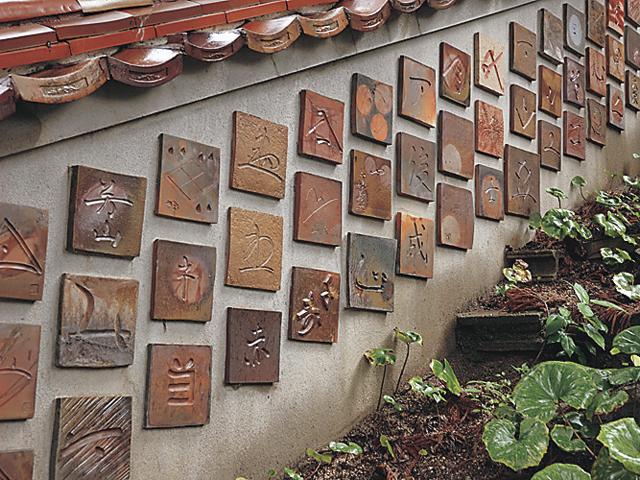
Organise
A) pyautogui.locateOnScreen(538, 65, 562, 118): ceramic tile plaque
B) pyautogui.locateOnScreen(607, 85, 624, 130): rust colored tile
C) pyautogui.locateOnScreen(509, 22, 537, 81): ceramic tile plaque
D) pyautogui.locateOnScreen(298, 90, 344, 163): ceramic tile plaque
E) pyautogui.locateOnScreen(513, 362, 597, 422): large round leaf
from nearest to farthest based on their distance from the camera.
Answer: pyautogui.locateOnScreen(513, 362, 597, 422): large round leaf, pyautogui.locateOnScreen(298, 90, 344, 163): ceramic tile plaque, pyautogui.locateOnScreen(509, 22, 537, 81): ceramic tile plaque, pyautogui.locateOnScreen(538, 65, 562, 118): ceramic tile plaque, pyautogui.locateOnScreen(607, 85, 624, 130): rust colored tile

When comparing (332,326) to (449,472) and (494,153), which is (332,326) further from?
(494,153)

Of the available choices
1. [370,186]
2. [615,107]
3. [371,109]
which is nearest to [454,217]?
[370,186]

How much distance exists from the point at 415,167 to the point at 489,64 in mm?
825

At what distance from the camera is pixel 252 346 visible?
236cm

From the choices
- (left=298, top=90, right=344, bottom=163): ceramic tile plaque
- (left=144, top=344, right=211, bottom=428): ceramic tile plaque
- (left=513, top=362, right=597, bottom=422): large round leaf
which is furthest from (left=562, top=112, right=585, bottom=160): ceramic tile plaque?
(left=144, top=344, right=211, bottom=428): ceramic tile plaque

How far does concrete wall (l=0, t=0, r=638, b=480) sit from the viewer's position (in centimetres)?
194

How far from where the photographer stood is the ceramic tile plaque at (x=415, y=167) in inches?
116

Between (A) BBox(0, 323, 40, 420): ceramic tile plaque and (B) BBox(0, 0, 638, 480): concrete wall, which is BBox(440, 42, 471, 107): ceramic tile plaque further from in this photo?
(A) BBox(0, 323, 40, 420): ceramic tile plaque

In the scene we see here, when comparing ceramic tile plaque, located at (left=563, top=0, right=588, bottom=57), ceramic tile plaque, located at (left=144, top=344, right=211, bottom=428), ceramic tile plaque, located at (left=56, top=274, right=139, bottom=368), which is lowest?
ceramic tile plaque, located at (left=144, top=344, right=211, bottom=428)

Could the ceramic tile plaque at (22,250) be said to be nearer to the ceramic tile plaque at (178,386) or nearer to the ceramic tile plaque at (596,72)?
the ceramic tile plaque at (178,386)

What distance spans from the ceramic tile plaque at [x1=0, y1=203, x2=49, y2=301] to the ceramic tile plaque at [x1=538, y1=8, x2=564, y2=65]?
2.89 meters

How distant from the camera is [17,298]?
6.10 feet

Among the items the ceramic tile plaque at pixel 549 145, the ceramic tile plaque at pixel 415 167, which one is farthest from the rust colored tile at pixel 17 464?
the ceramic tile plaque at pixel 549 145

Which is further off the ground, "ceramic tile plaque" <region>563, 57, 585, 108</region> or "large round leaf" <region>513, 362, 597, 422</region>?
"ceramic tile plaque" <region>563, 57, 585, 108</region>
